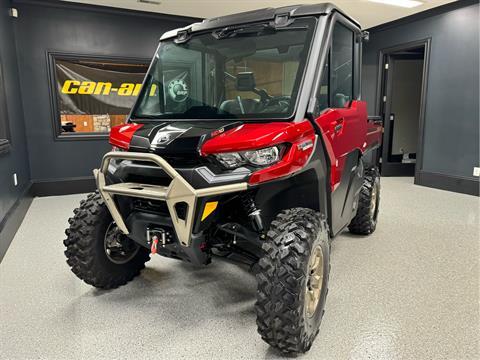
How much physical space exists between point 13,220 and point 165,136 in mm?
2647

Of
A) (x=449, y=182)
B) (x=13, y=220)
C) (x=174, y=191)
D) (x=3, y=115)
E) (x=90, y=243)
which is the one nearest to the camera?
(x=174, y=191)

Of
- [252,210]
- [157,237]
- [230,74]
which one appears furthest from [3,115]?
[252,210]

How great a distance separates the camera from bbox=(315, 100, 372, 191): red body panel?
200 cm

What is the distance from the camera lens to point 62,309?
2170mm

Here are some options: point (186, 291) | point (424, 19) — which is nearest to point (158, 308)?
point (186, 291)

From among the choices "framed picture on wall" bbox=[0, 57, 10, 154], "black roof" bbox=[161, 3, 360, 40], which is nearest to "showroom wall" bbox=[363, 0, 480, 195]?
"black roof" bbox=[161, 3, 360, 40]

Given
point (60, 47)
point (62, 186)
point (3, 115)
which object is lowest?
point (62, 186)

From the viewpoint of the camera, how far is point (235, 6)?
5.23 m

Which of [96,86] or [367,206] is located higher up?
[96,86]

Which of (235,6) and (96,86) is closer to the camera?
(235,6)

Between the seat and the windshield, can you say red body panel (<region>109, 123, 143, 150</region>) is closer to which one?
the windshield

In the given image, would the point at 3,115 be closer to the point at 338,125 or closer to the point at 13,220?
the point at 13,220

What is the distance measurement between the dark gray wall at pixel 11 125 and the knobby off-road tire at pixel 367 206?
340 cm

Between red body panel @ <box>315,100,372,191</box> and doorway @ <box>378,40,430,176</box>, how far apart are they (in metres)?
4.62
